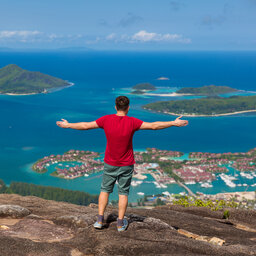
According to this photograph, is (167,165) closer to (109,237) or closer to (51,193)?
(51,193)

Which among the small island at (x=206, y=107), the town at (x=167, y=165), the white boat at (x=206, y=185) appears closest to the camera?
the white boat at (x=206, y=185)

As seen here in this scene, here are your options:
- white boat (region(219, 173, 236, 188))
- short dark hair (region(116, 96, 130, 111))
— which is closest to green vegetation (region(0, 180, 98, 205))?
white boat (region(219, 173, 236, 188))

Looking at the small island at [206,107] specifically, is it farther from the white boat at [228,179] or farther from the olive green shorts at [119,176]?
the olive green shorts at [119,176]

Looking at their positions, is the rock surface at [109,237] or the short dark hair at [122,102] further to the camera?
the short dark hair at [122,102]

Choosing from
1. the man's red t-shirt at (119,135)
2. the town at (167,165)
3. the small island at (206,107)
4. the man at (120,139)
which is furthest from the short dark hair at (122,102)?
the small island at (206,107)

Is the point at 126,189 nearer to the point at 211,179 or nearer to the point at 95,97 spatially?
the point at 211,179

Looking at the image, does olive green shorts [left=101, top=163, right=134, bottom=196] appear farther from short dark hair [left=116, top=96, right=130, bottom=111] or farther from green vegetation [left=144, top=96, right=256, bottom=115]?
green vegetation [left=144, top=96, right=256, bottom=115]
